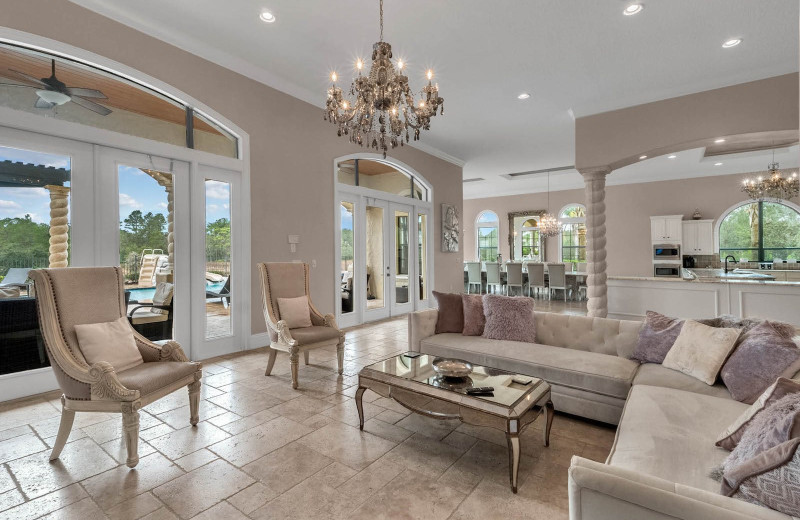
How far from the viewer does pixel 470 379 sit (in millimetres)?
2453

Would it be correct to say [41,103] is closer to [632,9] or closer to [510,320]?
[510,320]

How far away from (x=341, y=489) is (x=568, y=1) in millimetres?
4204

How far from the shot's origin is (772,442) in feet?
3.90

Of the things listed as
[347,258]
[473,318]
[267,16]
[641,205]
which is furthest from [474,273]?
[267,16]

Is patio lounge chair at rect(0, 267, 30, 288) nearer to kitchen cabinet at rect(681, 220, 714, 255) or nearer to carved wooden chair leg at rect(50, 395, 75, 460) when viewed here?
carved wooden chair leg at rect(50, 395, 75, 460)

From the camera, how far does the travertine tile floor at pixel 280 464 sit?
1.83 m

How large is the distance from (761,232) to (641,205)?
8.28 feet

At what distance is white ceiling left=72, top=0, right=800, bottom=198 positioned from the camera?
345cm

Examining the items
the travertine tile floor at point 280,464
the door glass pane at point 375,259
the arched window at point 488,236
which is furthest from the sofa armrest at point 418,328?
the arched window at point 488,236

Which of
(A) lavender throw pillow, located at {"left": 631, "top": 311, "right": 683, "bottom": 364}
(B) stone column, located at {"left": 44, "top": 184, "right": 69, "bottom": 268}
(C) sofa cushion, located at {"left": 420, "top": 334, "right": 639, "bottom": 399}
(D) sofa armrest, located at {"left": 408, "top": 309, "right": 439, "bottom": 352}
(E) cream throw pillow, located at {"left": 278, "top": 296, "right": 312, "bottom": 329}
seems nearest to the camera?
(C) sofa cushion, located at {"left": 420, "top": 334, "right": 639, "bottom": 399}

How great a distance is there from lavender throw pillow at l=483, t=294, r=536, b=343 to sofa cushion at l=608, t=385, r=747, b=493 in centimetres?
120

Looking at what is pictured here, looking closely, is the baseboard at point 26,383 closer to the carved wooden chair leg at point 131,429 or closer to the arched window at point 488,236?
the carved wooden chair leg at point 131,429

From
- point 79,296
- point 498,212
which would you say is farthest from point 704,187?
point 79,296

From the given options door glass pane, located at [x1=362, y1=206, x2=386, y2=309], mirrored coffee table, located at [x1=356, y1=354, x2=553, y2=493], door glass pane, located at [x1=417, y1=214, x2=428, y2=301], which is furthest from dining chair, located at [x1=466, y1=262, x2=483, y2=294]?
mirrored coffee table, located at [x1=356, y1=354, x2=553, y2=493]
